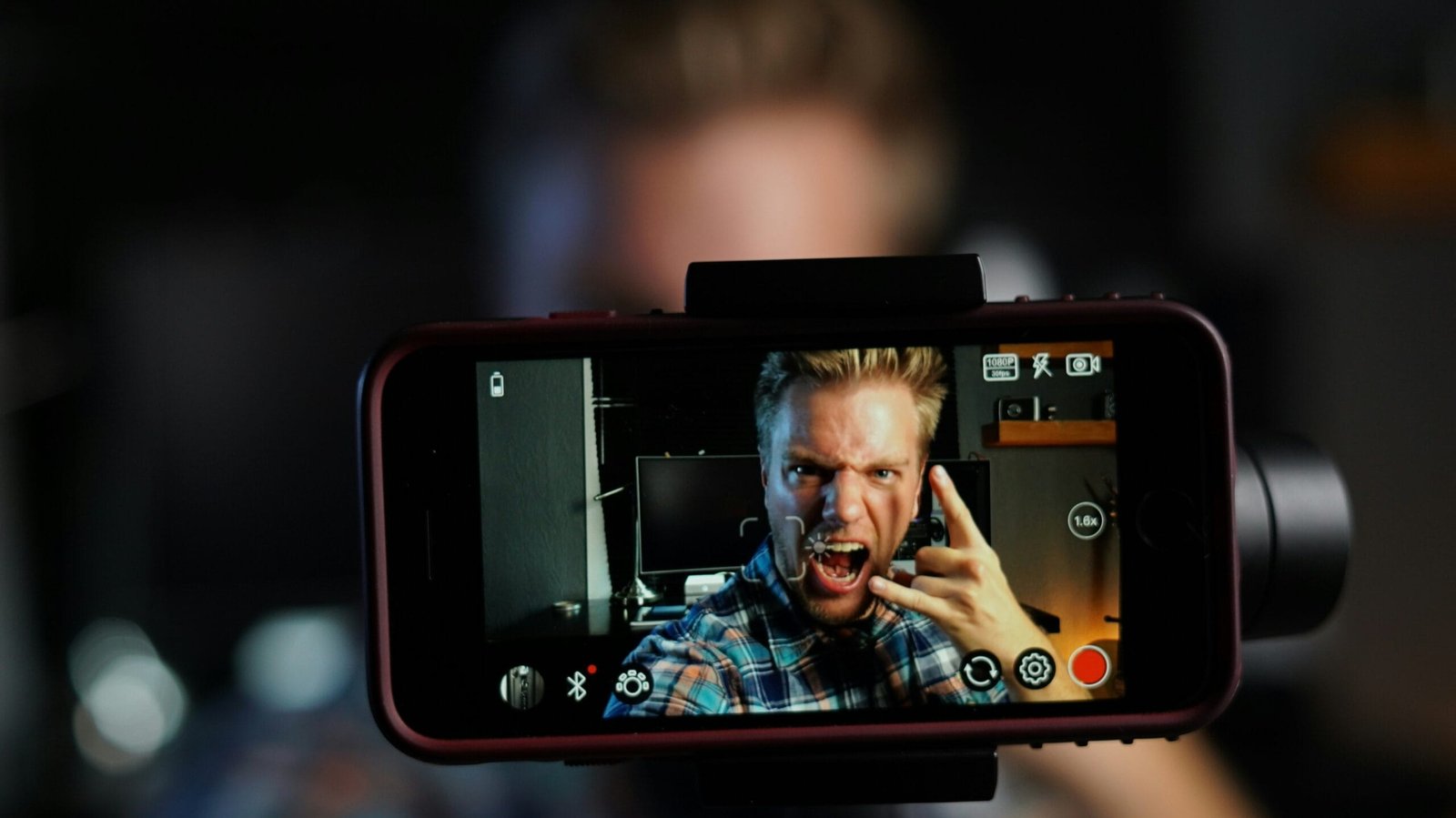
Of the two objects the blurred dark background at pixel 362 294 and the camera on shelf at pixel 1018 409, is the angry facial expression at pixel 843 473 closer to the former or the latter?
the camera on shelf at pixel 1018 409

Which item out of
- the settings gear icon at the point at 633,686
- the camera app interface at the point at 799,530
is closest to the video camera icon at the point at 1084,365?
the camera app interface at the point at 799,530

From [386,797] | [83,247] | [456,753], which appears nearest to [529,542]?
[456,753]

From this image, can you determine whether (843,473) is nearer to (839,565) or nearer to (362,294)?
(839,565)

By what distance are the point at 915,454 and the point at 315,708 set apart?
1.08ft

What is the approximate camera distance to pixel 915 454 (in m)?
0.24

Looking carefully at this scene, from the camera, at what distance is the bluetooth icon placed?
0.25 meters

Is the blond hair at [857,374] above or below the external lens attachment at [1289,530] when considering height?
above

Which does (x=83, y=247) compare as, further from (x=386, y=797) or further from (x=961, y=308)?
(x=961, y=308)

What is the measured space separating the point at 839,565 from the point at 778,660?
0.03 m

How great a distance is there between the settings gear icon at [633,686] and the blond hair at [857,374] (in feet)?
0.22

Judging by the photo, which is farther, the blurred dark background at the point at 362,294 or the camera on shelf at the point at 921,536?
the blurred dark background at the point at 362,294

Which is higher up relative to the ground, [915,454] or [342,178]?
[342,178]

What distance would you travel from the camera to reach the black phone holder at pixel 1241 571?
0.23 metres

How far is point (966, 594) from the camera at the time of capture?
24 cm
